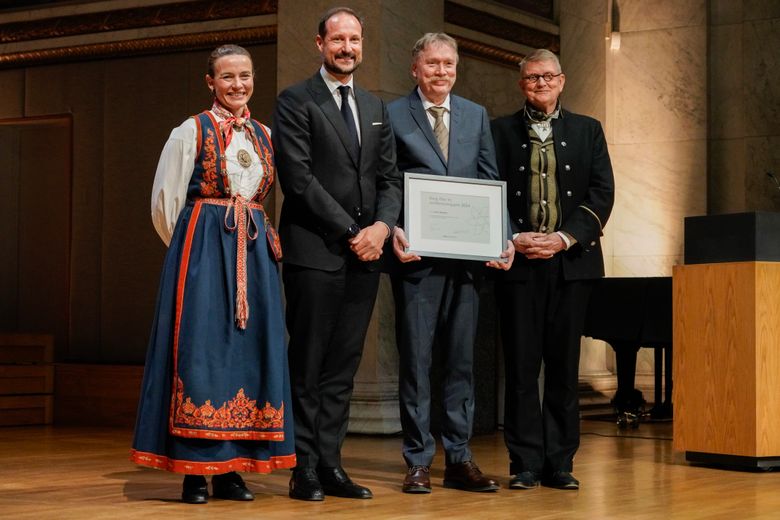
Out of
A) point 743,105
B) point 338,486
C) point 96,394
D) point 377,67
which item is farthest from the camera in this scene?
point 743,105

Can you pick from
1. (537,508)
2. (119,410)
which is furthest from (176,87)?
(537,508)

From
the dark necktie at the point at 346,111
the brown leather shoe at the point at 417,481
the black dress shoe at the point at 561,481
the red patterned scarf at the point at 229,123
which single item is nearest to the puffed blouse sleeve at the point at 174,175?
the red patterned scarf at the point at 229,123

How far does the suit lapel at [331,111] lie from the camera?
4.68 m

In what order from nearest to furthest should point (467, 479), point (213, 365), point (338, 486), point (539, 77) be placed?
point (213, 365) → point (338, 486) → point (467, 479) → point (539, 77)

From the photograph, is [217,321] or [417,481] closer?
[217,321]

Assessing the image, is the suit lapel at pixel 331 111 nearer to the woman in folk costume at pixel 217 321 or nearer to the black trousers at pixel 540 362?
the woman in folk costume at pixel 217 321

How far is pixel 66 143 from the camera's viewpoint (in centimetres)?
985

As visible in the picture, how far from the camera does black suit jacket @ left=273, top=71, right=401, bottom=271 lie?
4590mm

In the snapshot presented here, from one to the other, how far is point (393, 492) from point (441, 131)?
1385 millimetres

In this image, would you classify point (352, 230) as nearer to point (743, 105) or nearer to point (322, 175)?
point (322, 175)

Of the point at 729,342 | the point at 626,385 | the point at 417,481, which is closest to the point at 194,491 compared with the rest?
the point at 417,481

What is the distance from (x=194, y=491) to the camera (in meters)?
4.43

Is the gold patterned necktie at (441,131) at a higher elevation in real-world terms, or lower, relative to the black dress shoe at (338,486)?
higher

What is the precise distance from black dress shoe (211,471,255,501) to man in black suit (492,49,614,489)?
1.10 meters
